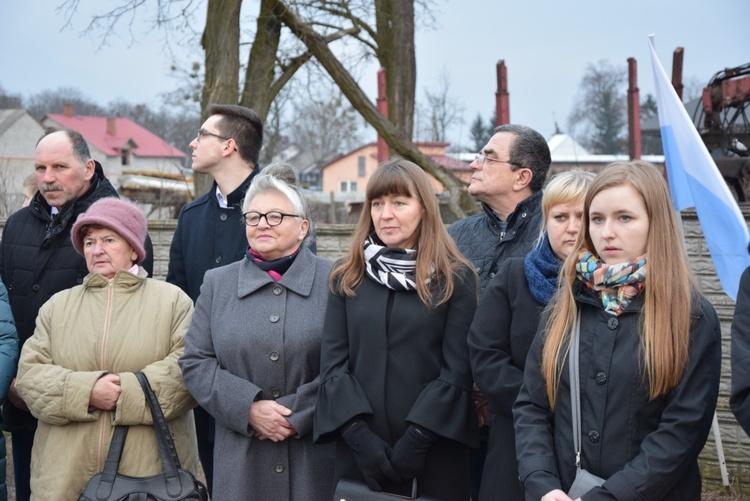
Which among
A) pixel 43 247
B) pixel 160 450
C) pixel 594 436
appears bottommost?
pixel 160 450

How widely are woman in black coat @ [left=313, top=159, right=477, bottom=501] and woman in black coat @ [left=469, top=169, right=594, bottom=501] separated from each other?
0.15 m

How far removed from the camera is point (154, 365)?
156 inches

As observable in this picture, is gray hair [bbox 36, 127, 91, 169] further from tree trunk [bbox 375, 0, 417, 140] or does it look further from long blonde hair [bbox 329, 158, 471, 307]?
tree trunk [bbox 375, 0, 417, 140]

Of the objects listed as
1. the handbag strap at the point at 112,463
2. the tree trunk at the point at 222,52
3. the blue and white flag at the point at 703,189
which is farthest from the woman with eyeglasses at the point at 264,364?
the tree trunk at the point at 222,52

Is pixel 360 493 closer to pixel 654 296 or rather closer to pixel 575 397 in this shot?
pixel 575 397

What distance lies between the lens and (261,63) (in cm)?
1022

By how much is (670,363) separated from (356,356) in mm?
1323

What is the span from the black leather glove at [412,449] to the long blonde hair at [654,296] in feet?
1.95

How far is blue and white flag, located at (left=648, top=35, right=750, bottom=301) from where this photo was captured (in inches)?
170

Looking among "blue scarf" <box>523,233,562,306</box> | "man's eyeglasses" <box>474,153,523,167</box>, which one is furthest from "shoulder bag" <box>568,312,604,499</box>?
"man's eyeglasses" <box>474,153,523,167</box>

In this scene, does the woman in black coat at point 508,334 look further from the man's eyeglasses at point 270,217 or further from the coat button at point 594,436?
the man's eyeglasses at point 270,217

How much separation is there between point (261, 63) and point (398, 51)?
321cm

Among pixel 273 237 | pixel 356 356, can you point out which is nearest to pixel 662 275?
pixel 356 356

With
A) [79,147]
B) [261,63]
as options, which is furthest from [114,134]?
[79,147]
